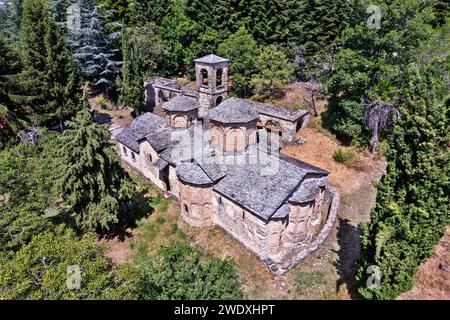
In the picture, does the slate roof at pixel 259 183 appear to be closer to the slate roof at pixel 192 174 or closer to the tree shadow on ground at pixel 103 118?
the slate roof at pixel 192 174

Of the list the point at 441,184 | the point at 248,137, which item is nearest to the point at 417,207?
the point at 441,184

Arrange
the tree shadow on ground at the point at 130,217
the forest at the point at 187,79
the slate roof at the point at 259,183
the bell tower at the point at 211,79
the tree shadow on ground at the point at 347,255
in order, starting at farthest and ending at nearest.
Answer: the bell tower at the point at 211,79 < the tree shadow on ground at the point at 130,217 < the slate roof at the point at 259,183 < the tree shadow on ground at the point at 347,255 < the forest at the point at 187,79

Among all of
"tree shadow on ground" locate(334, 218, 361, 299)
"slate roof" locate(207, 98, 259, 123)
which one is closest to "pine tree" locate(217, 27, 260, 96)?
"slate roof" locate(207, 98, 259, 123)

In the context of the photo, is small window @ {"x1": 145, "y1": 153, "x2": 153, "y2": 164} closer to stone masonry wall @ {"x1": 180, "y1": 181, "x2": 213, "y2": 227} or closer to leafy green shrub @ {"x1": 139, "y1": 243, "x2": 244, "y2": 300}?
stone masonry wall @ {"x1": 180, "y1": 181, "x2": 213, "y2": 227}

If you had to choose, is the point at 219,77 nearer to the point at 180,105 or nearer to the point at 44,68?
the point at 180,105

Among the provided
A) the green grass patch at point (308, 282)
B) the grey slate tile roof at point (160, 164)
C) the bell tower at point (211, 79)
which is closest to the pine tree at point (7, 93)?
the grey slate tile roof at point (160, 164)

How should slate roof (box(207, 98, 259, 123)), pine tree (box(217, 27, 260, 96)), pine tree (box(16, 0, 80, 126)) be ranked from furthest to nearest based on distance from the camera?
pine tree (box(217, 27, 260, 96)) < pine tree (box(16, 0, 80, 126)) < slate roof (box(207, 98, 259, 123))
